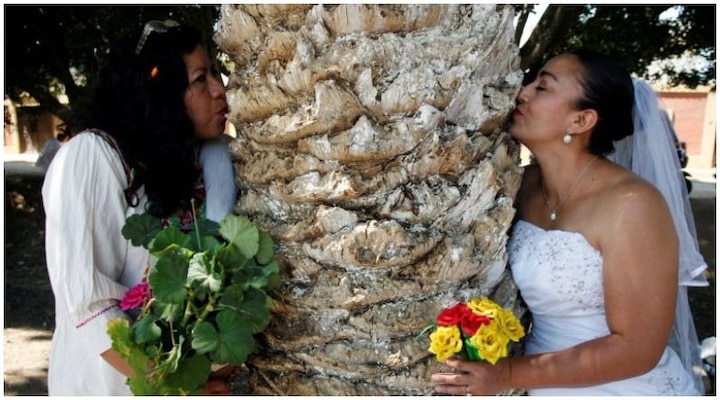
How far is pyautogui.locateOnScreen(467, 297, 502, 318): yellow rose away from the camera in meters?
1.81

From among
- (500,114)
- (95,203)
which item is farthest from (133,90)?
(500,114)

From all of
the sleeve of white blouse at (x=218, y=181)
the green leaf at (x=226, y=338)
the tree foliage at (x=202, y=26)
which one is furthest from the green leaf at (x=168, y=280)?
the tree foliage at (x=202, y=26)

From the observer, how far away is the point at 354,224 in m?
1.80

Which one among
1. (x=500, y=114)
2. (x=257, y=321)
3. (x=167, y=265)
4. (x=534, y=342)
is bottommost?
(x=534, y=342)

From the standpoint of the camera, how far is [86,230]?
6.53 feet

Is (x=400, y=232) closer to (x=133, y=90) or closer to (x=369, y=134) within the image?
(x=369, y=134)

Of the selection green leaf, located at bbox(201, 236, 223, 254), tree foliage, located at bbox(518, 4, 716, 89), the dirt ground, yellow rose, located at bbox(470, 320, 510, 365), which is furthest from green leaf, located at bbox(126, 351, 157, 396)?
tree foliage, located at bbox(518, 4, 716, 89)

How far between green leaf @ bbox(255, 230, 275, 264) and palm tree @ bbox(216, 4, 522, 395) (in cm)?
9

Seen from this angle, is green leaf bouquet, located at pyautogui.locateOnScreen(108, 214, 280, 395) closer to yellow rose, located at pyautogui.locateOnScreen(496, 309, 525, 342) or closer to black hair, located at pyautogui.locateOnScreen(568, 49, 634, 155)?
yellow rose, located at pyautogui.locateOnScreen(496, 309, 525, 342)

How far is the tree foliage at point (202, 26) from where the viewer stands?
22.7 ft

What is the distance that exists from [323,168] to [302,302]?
402 millimetres

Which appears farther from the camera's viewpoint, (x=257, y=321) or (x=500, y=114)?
(x=500, y=114)

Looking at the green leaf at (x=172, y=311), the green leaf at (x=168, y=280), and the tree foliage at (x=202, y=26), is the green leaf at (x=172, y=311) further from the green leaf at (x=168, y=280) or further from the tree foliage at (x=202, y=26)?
the tree foliage at (x=202, y=26)

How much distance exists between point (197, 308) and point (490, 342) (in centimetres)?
82
